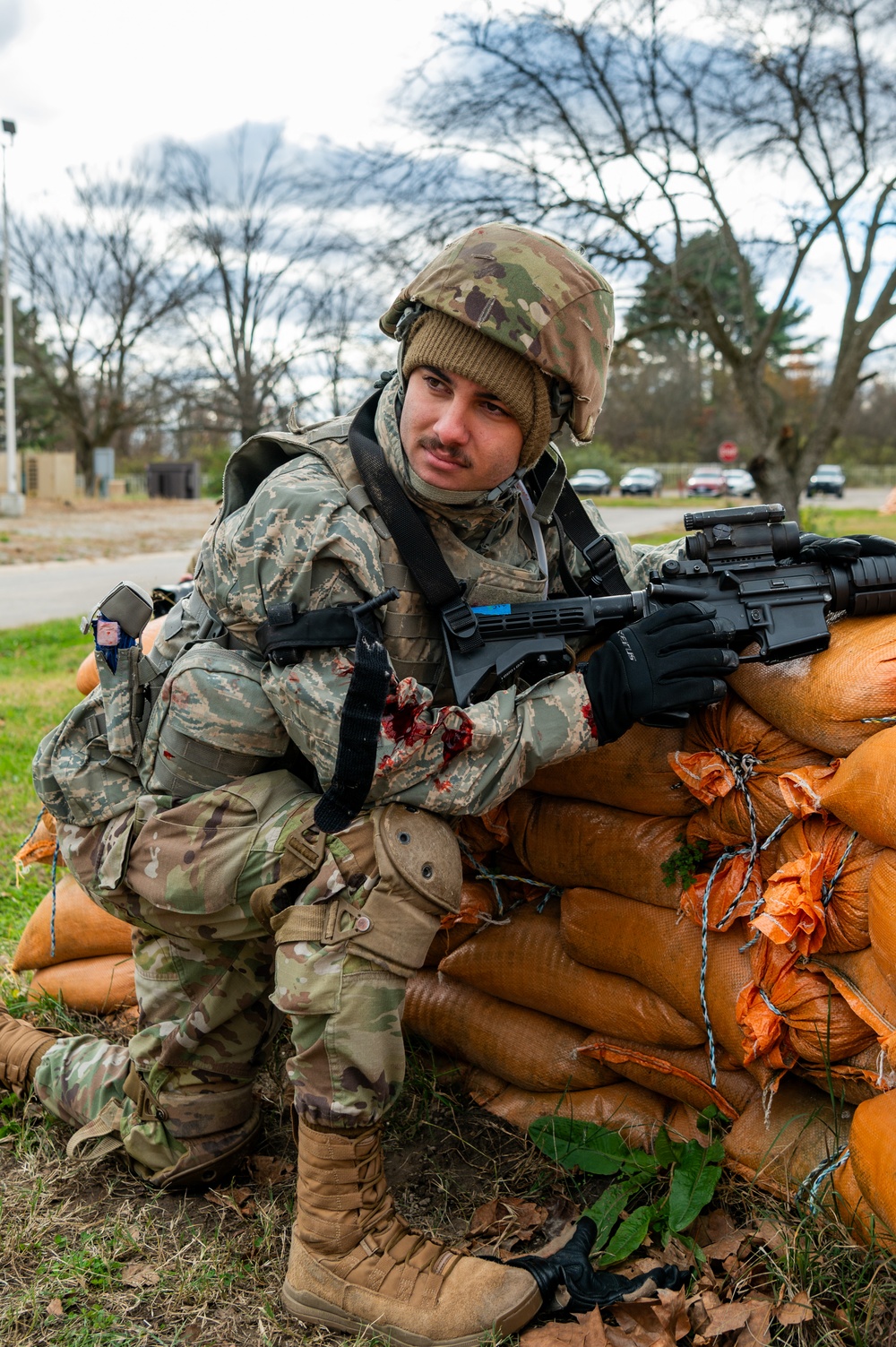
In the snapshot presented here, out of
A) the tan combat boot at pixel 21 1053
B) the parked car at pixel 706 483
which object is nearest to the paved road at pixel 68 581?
the tan combat boot at pixel 21 1053

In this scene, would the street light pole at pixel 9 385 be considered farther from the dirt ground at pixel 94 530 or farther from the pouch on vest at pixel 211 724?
the pouch on vest at pixel 211 724

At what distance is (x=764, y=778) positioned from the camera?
7.56 feet

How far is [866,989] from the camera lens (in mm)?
2055

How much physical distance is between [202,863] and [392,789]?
0.43m

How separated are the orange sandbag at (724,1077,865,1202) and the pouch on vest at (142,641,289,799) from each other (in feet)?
4.02

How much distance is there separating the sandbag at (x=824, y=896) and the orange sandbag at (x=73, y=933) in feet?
6.26

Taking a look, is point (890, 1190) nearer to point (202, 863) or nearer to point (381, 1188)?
point (381, 1188)

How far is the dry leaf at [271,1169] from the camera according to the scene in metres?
2.55

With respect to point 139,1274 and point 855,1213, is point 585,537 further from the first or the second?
point 139,1274

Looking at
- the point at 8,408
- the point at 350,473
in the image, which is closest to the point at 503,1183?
the point at 350,473

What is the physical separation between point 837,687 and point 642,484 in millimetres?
35091

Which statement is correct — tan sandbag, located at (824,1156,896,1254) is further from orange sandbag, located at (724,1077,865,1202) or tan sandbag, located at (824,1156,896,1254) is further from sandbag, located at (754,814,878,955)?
sandbag, located at (754,814,878,955)

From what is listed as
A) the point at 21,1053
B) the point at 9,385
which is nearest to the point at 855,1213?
the point at 21,1053

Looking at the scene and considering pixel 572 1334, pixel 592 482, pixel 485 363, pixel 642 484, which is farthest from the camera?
pixel 642 484
